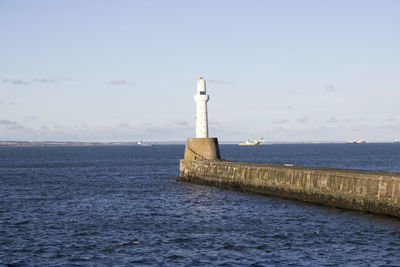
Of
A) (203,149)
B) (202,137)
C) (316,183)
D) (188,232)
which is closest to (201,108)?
(202,137)

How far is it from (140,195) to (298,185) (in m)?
11.5

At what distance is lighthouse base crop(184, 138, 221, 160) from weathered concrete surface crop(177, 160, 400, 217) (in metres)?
1.56

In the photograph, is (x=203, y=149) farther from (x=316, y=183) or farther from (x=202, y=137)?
(x=316, y=183)

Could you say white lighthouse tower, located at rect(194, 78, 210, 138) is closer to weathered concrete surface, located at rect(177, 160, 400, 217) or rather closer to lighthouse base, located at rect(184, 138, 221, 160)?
lighthouse base, located at rect(184, 138, 221, 160)

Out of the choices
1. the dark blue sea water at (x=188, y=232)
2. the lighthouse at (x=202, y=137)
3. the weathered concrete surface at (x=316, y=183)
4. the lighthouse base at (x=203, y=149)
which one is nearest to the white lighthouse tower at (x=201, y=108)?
the lighthouse at (x=202, y=137)

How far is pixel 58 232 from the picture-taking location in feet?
73.0

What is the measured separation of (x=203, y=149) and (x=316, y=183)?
18840 millimetres

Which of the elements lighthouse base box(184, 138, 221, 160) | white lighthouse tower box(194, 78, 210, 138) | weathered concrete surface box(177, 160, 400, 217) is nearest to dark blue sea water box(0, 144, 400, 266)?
weathered concrete surface box(177, 160, 400, 217)

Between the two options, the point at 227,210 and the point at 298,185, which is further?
the point at 298,185

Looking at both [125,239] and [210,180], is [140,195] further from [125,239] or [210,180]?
[125,239]

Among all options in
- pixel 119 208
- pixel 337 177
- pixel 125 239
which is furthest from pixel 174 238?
pixel 337 177

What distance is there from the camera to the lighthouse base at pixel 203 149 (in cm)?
4806

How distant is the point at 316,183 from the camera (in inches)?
1206

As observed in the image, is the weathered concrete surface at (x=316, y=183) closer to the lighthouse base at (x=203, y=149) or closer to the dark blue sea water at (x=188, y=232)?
the dark blue sea water at (x=188, y=232)
